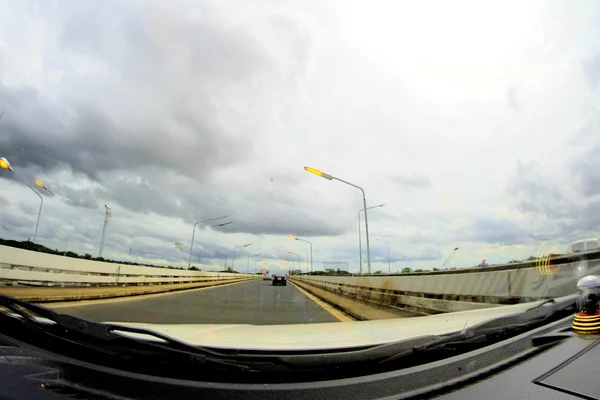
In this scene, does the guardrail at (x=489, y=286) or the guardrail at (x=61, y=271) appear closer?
the guardrail at (x=489, y=286)

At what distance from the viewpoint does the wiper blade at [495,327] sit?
1894 mm

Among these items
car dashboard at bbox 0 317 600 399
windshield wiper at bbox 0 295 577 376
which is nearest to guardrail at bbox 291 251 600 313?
car dashboard at bbox 0 317 600 399

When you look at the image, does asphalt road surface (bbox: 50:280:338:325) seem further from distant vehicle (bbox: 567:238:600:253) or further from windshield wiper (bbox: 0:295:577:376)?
distant vehicle (bbox: 567:238:600:253)

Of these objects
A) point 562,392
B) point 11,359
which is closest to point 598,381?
point 562,392

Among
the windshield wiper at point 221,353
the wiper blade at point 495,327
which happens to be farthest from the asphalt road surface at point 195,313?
the wiper blade at point 495,327

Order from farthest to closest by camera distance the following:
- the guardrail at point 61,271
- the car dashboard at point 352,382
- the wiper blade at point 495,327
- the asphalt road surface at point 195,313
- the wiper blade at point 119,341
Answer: the asphalt road surface at point 195,313 < the guardrail at point 61,271 < the wiper blade at point 495,327 < the wiper blade at point 119,341 < the car dashboard at point 352,382

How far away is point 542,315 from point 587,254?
6.36 feet

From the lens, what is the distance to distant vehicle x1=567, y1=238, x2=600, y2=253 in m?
4.08

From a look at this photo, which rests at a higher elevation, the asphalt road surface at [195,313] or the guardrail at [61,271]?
the guardrail at [61,271]

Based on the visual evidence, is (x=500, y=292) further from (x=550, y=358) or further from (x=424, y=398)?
(x=424, y=398)

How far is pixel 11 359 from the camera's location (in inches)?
69.2

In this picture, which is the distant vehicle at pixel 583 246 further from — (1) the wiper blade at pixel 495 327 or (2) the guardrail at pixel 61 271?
(2) the guardrail at pixel 61 271

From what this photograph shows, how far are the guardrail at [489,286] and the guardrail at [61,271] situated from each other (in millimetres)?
6766

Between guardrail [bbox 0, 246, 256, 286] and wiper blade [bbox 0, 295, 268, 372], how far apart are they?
272 cm
